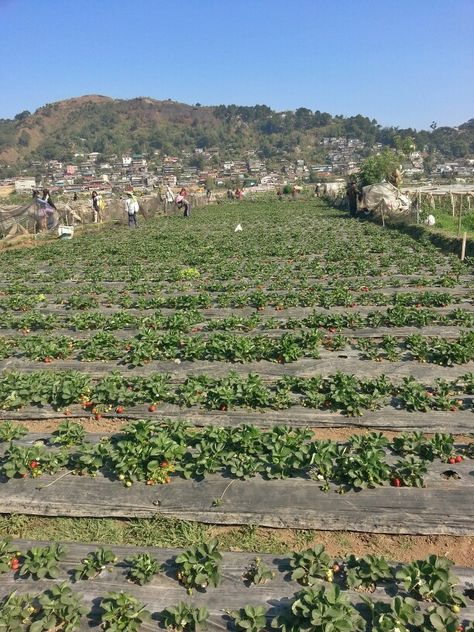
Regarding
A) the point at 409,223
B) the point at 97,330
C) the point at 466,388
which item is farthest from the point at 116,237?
the point at 466,388

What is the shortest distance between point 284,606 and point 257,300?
→ 26.2 ft

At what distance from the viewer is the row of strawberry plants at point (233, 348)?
25.4 feet

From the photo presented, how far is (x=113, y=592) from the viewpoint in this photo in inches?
139

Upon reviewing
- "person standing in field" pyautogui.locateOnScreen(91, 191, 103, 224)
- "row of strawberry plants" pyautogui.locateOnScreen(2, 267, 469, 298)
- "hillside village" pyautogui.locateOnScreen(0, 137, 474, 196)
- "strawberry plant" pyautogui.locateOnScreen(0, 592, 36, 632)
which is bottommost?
"strawberry plant" pyautogui.locateOnScreen(0, 592, 36, 632)

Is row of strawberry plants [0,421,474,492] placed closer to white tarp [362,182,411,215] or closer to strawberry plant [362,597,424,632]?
strawberry plant [362,597,424,632]

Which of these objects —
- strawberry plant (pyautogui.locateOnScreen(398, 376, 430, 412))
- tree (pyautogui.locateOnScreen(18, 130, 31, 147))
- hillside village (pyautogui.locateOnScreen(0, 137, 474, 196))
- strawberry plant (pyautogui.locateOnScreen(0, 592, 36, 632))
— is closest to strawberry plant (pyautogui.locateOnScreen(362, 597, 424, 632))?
strawberry plant (pyautogui.locateOnScreen(0, 592, 36, 632))

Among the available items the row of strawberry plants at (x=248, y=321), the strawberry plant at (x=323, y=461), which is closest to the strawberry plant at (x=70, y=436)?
the strawberry plant at (x=323, y=461)

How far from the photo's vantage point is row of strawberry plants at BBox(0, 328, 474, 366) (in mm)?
7742

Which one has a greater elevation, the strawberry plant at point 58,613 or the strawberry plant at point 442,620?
the strawberry plant at point 442,620

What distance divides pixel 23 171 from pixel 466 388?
551 feet

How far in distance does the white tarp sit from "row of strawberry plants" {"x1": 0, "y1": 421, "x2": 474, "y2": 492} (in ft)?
73.6

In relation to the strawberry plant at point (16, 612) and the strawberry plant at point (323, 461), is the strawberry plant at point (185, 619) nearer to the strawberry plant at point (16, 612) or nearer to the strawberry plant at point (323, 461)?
the strawberry plant at point (16, 612)

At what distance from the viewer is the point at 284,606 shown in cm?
347

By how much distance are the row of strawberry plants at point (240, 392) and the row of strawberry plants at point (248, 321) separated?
2.41m
